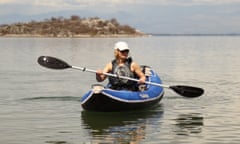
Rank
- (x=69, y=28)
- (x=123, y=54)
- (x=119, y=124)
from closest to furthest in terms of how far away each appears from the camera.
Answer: (x=119, y=124)
(x=123, y=54)
(x=69, y=28)

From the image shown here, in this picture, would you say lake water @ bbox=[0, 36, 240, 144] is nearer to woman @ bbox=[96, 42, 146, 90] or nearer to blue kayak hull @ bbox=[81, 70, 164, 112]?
blue kayak hull @ bbox=[81, 70, 164, 112]

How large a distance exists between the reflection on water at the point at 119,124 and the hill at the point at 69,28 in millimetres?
159196

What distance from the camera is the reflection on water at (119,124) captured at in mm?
12234

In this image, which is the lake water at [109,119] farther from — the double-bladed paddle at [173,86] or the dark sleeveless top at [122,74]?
the dark sleeveless top at [122,74]

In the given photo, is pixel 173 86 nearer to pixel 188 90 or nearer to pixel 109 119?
pixel 188 90

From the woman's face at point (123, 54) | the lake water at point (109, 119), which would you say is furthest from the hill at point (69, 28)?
the woman's face at point (123, 54)

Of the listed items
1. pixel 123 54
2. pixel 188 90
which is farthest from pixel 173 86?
pixel 123 54

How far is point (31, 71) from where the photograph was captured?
29562 millimetres

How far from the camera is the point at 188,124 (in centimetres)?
1405

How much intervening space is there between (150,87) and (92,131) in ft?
11.8

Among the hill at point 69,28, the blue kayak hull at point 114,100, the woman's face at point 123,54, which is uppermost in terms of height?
the woman's face at point 123,54

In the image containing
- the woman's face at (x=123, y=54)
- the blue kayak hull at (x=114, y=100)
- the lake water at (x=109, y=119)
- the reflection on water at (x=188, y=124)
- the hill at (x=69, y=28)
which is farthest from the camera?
the hill at (x=69, y=28)

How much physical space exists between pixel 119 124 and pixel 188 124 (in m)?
1.70

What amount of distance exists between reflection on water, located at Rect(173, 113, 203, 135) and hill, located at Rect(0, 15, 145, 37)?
159 m
